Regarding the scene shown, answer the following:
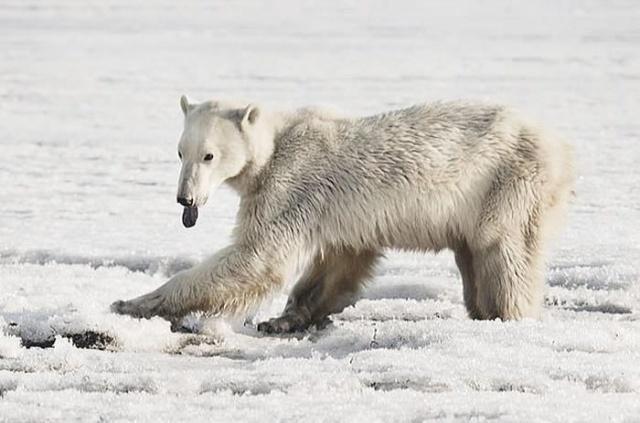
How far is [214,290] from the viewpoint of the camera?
5.32m

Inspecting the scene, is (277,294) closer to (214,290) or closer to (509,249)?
(214,290)

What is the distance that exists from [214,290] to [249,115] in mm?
807

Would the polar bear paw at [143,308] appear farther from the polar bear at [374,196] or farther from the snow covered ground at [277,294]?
the snow covered ground at [277,294]

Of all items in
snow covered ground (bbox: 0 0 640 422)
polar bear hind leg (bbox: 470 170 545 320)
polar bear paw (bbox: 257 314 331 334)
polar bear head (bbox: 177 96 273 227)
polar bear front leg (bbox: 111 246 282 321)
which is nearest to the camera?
snow covered ground (bbox: 0 0 640 422)

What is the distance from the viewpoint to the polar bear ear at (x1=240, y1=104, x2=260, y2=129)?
5.39 m

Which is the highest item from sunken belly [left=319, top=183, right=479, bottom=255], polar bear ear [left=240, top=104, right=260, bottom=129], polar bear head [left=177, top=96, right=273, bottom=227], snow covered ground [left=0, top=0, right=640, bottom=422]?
polar bear ear [left=240, top=104, right=260, bottom=129]

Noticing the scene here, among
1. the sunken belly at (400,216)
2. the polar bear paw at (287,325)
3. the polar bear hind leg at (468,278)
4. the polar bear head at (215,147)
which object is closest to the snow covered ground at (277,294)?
the polar bear paw at (287,325)

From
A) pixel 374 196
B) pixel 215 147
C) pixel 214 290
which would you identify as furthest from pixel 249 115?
pixel 214 290

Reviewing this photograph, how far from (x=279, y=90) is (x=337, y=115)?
10236 mm

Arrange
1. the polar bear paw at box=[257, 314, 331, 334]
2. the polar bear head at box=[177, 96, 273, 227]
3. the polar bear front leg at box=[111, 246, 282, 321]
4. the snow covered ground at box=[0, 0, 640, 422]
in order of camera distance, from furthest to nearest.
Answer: the polar bear paw at box=[257, 314, 331, 334], the polar bear front leg at box=[111, 246, 282, 321], the polar bear head at box=[177, 96, 273, 227], the snow covered ground at box=[0, 0, 640, 422]

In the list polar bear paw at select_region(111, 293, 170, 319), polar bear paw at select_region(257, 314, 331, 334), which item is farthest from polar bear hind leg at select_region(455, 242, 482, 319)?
polar bear paw at select_region(111, 293, 170, 319)

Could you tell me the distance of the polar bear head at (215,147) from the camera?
5227 millimetres

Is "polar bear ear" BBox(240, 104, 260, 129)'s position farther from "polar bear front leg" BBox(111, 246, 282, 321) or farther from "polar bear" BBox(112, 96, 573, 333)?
"polar bear front leg" BBox(111, 246, 282, 321)

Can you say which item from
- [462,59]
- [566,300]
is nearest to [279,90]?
[462,59]
